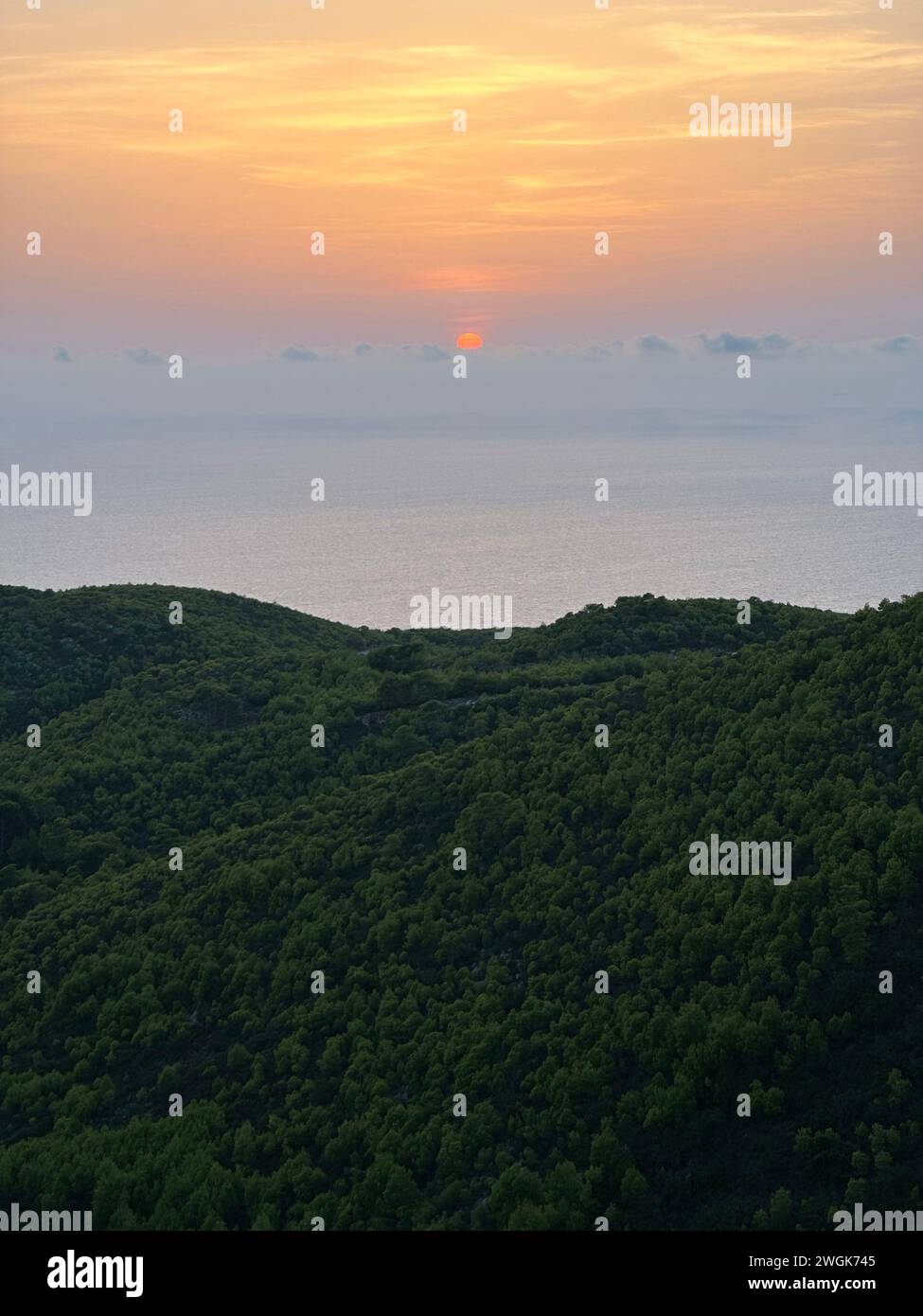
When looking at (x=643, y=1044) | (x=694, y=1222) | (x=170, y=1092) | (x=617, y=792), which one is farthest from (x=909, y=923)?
(x=170, y=1092)

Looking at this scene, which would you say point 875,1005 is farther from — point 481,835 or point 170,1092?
point 170,1092

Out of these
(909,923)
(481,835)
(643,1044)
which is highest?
(481,835)

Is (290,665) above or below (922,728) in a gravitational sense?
above

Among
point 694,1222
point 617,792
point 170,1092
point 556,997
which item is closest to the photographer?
point 694,1222

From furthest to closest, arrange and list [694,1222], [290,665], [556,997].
A: 1. [290,665]
2. [556,997]
3. [694,1222]

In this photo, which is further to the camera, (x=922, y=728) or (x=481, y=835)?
(x=481, y=835)

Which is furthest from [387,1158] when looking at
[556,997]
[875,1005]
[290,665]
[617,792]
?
[290,665]
